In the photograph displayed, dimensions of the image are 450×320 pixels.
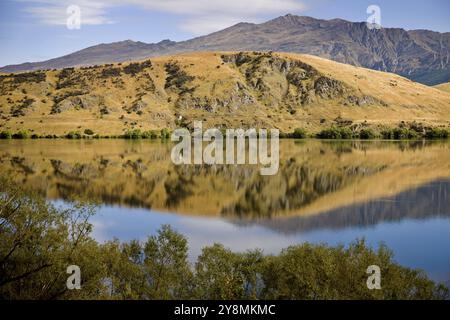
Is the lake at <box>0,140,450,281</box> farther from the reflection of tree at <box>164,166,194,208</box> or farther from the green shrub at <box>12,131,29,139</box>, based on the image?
the green shrub at <box>12,131,29,139</box>

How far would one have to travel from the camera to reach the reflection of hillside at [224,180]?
7362 cm

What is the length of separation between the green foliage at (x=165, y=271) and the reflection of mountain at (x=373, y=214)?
22859 mm

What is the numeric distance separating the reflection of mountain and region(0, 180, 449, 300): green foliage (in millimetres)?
22859

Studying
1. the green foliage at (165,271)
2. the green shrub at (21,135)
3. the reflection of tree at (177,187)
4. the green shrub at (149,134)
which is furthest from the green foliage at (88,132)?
the green foliage at (165,271)

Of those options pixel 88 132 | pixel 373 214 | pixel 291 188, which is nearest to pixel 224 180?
pixel 291 188

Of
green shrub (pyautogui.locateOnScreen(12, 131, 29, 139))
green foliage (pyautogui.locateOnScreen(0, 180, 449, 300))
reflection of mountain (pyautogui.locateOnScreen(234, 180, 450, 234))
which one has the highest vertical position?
green shrub (pyautogui.locateOnScreen(12, 131, 29, 139))

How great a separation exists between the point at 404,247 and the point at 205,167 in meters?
65.6

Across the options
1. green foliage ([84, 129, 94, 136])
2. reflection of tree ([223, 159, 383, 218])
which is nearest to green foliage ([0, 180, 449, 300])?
reflection of tree ([223, 159, 383, 218])

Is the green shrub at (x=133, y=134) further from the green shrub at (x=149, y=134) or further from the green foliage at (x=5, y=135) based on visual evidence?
the green foliage at (x=5, y=135)

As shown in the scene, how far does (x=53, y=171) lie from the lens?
100 meters

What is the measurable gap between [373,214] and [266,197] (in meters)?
19.0

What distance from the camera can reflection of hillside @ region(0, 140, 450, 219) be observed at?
2899 inches

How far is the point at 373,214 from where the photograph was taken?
64312 millimetres

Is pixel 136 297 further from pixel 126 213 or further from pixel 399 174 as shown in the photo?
pixel 399 174
